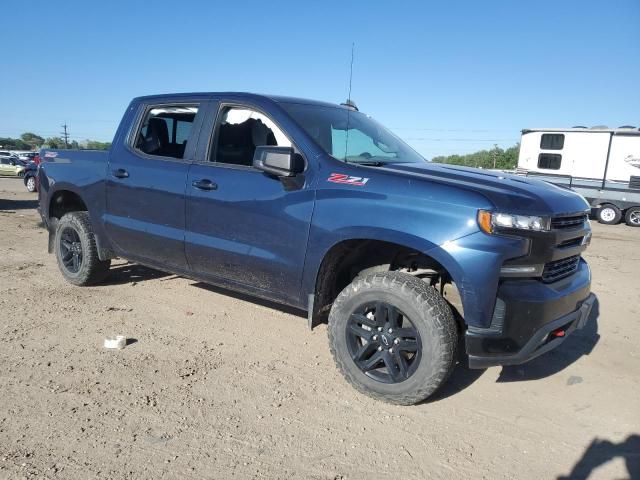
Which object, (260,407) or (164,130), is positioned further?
(164,130)

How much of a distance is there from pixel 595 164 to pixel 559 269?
16870 millimetres

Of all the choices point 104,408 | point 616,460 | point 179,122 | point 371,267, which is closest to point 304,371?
point 371,267

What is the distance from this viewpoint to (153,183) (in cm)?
423

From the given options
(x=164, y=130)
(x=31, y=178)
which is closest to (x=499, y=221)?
(x=164, y=130)

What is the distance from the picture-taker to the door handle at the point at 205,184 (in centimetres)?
382

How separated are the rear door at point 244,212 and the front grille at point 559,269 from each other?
1.53 meters

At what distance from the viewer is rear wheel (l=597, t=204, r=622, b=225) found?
634 inches

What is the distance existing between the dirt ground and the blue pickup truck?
37cm

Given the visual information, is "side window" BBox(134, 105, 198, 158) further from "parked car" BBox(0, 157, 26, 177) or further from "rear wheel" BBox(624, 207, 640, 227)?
"parked car" BBox(0, 157, 26, 177)

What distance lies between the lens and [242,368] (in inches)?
142

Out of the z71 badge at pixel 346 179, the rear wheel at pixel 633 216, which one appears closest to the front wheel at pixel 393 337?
the z71 badge at pixel 346 179

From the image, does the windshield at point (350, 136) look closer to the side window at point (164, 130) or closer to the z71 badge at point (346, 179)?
the z71 badge at point (346, 179)

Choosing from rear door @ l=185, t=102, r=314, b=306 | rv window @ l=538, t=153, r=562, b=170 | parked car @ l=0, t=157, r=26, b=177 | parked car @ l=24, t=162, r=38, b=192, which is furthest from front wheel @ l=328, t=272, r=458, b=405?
parked car @ l=0, t=157, r=26, b=177

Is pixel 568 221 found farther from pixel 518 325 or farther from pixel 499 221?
pixel 518 325
